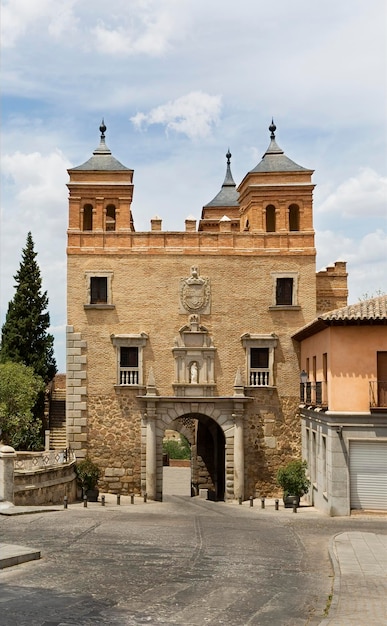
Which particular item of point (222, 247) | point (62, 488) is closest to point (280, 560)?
point (62, 488)

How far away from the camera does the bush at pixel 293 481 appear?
3039cm

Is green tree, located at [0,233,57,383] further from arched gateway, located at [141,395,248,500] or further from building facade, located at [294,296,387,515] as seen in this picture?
building facade, located at [294,296,387,515]

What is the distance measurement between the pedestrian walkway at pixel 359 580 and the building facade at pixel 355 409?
4861 millimetres

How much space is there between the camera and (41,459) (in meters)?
29.1

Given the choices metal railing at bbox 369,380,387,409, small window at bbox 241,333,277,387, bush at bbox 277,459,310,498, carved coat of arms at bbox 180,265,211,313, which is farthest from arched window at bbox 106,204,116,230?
metal railing at bbox 369,380,387,409

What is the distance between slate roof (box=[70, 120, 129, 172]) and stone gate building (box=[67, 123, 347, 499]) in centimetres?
22

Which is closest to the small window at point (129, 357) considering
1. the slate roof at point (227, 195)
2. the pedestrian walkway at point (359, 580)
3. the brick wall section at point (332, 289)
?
the brick wall section at point (332, 289)

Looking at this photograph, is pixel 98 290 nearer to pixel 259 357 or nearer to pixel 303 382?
pixel 259 357

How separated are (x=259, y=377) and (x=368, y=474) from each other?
8.48 m

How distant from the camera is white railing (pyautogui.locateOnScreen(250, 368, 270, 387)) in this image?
33750mm

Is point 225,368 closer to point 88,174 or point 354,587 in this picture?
point 88,174

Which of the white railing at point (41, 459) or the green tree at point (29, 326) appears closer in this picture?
the white railing at point (41, 459)

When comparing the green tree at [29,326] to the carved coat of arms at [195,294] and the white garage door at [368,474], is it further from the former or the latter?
the white garage door at [368,474]

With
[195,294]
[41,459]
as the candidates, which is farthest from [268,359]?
[41,459]
